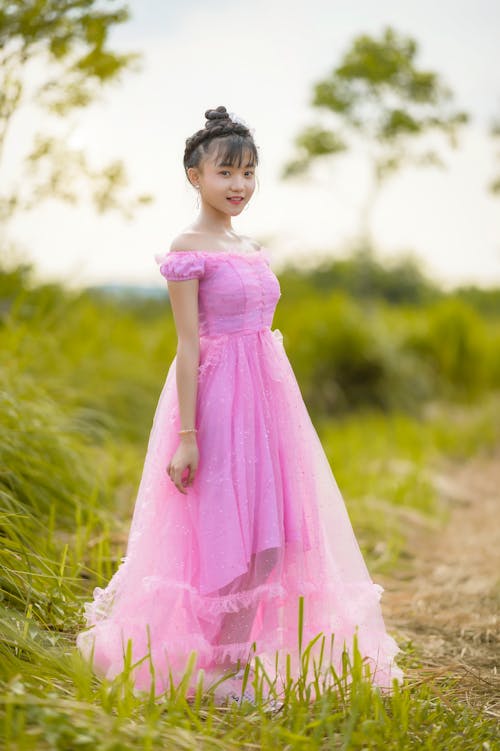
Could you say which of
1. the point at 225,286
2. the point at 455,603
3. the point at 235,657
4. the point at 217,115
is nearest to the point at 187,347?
the point at 225,286

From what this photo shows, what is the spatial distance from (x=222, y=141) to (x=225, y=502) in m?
0.98

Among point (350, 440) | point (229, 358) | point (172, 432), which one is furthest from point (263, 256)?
point (350, 440)

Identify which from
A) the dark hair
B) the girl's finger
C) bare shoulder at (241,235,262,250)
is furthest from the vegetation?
the dark hair

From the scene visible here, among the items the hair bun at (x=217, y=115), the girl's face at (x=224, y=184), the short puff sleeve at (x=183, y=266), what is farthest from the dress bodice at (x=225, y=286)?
the hair bun at (x=217, y=115)

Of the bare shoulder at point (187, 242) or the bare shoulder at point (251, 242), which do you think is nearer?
the bare shoulder at point (187, 242)

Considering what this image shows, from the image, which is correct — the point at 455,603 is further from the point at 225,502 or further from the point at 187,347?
the point at 187,347

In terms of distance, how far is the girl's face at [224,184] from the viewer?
2293mm

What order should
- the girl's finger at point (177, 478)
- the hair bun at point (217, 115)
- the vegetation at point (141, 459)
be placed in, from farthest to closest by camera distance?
the hair bun at point (217, 115)
the girl's finger at point (177, 478)
the vegetation at point (141, 459)

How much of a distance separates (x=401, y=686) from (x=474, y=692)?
24cm

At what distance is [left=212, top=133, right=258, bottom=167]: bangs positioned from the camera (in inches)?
90.1

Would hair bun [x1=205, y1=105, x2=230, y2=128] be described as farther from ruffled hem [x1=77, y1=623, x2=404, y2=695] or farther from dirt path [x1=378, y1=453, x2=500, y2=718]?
dirt path [x1=378, y1=453, x2=500, y2=718]

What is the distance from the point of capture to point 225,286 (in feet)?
7.41

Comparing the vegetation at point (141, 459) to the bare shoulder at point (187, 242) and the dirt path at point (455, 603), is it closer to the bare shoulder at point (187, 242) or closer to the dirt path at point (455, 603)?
the dirt path at point (455, 603)

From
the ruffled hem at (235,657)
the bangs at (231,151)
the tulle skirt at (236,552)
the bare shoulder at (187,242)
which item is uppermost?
the bangs at (231,151)
